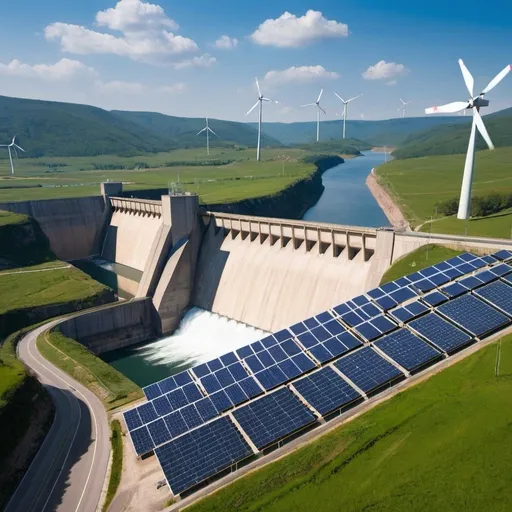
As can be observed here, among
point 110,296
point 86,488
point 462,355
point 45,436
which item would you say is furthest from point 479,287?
point 110,296

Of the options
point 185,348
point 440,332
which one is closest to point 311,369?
point 440,332

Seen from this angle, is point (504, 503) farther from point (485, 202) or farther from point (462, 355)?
point (485, 202)

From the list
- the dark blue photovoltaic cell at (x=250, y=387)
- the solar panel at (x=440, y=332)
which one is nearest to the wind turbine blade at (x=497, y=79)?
the solar panel at (x=440, y=332)

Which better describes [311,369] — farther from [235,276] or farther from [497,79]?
[497,79]

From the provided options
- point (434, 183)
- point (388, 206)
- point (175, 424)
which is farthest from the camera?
point (434, 183)

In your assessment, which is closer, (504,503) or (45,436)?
(504,503)

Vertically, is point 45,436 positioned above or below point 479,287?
below
